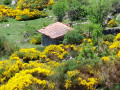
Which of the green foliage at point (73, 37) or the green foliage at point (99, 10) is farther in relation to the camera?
the green foliage at point (99, 10)

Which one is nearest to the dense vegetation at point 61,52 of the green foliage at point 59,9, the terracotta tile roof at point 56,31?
the green foliage at point 59,9

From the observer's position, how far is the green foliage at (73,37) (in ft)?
71.2

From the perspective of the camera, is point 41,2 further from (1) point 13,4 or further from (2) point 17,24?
(2) point 17,24

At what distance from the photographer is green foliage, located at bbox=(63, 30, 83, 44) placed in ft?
71.2

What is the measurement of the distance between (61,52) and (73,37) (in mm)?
3621

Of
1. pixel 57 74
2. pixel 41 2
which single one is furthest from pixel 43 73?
pixel 41 2

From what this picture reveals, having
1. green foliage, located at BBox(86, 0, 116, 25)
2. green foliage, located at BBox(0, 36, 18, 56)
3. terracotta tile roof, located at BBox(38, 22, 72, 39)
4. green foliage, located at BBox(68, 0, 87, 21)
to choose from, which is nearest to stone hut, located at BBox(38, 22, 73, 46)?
terracotta tile roof, located at BBox(38, 22, 72, 39)

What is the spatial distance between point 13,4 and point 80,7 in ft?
46.9

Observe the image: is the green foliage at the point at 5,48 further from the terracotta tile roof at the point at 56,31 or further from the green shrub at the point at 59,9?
the green shrub at the point at 59,9

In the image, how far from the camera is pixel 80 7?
31562mm

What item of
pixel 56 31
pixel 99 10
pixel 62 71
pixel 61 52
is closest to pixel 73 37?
pixel 56 31

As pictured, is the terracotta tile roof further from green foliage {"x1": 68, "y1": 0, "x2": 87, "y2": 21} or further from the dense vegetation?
green foliage {"x1": 68, "y1": 0, "x2": 87, "y2": 21}

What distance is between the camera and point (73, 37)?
71.4 ft

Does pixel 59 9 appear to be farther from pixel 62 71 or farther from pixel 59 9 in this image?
pixel 62 71
